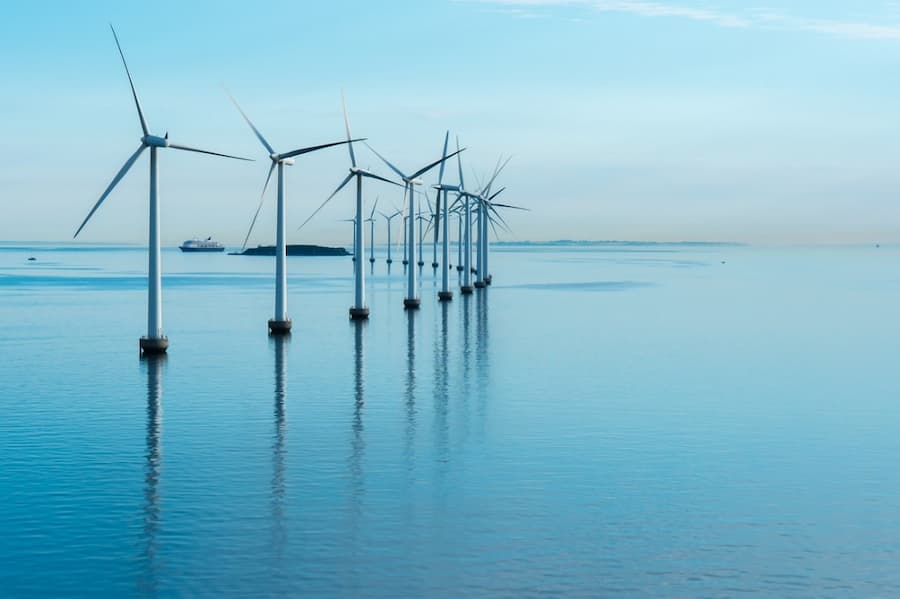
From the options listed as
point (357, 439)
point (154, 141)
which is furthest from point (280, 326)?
point (357, 439)

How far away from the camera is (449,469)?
35156mm

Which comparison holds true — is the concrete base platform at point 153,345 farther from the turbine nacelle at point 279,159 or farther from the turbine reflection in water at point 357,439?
the turbine nacelle at point 279,159

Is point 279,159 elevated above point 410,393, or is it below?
above

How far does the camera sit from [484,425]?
4403 centimetres

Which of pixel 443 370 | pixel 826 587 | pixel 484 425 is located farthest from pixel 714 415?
pixel 826 587

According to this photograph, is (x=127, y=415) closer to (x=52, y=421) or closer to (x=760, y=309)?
(x=52, y=421)

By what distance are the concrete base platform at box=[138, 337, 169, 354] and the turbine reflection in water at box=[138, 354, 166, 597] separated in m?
10.7

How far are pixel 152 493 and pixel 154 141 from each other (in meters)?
37.6

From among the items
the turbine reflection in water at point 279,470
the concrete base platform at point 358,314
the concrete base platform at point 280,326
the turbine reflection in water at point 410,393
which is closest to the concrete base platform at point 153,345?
the turbine reflection in water at point 279,470

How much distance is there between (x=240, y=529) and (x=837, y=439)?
24.8 meters

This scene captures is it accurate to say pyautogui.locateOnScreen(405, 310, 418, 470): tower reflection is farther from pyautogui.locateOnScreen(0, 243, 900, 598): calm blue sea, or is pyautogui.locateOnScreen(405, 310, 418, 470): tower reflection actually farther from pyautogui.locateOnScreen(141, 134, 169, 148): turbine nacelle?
pyautogui.locateOnScreen(141, 134, 169, 148): turbine nacelle

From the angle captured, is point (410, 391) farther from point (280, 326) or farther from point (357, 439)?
point (280, 326)

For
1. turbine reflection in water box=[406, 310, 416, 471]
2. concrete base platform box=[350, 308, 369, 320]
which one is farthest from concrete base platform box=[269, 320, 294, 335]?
concrete base platform box=[350, 308, 369, 320]

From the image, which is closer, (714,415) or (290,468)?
(290,468)
